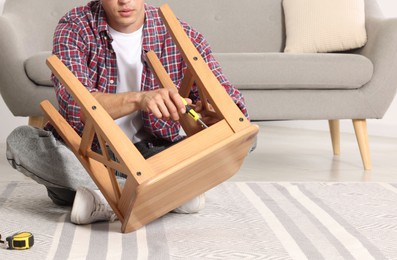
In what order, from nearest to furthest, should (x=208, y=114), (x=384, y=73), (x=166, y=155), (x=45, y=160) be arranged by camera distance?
(x=166, y=155)
(x=208, y=114)
(x=45, y=160)
(x=384, y=73)

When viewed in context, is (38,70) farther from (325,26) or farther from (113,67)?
(325,26)

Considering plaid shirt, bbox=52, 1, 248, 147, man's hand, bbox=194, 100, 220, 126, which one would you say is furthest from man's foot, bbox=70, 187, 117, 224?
man's hand, bbox=194, 100, 220, 126

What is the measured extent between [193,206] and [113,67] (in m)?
0.40

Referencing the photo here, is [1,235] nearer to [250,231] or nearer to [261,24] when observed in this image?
[250,231]

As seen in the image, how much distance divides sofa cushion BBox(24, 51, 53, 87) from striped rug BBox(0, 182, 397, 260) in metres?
0.53

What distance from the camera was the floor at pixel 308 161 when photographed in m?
2.65

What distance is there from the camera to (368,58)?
113 inches

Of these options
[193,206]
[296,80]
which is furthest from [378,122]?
[193,206]

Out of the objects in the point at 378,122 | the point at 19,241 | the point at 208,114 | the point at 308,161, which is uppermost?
the point at 208,114

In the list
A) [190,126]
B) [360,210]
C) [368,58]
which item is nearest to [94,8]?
[190,126]

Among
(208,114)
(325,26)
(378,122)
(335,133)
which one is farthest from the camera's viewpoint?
(378,122)

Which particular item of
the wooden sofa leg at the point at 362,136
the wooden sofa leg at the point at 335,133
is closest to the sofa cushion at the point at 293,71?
the wooden sofa leg at the point at 362,136

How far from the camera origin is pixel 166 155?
1.47 m

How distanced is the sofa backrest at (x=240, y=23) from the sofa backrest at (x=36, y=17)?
0.54 metres
